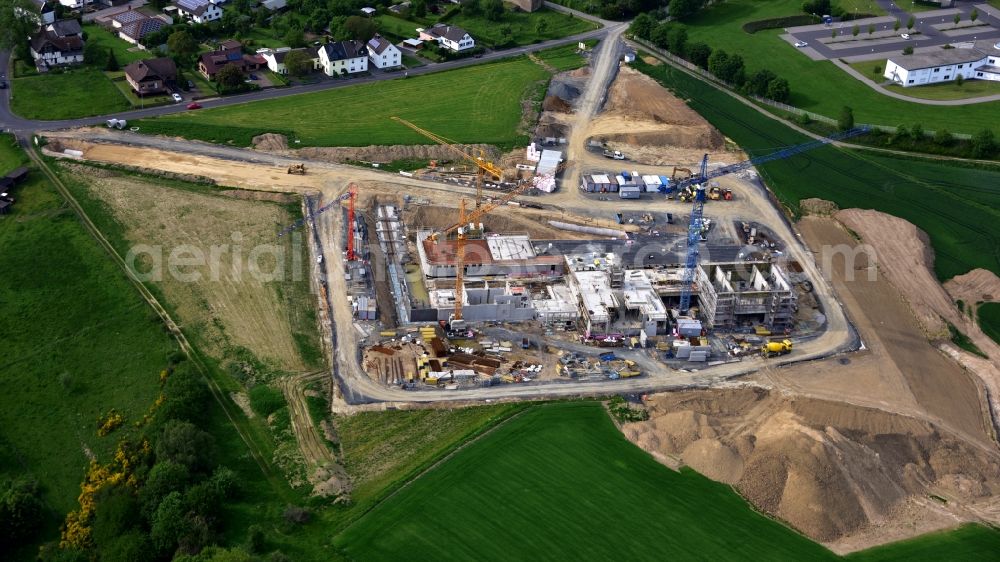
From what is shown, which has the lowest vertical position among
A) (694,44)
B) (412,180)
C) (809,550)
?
(809,550)

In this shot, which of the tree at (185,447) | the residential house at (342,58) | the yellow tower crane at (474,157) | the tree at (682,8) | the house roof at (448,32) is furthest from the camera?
the tree at (682,8)

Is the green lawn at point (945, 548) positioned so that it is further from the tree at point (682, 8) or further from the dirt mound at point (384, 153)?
the tree at point (682, 8)

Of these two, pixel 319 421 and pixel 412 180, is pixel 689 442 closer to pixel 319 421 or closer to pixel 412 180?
pixel 319 421

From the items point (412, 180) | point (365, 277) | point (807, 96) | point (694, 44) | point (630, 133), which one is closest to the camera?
point (365, 277)

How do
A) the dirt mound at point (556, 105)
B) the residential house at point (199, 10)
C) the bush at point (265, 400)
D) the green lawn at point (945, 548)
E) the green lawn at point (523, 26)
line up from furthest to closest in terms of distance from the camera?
the green lawn at point (523, 26) → the residential house at point (199, 10) → the dirt mound at point (556, 105) → the bush at point (265, 400) → the green lawn at point (945, 548)

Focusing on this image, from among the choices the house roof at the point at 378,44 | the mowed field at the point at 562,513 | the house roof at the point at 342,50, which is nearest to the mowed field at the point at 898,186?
the mowed field at the point at 562,513

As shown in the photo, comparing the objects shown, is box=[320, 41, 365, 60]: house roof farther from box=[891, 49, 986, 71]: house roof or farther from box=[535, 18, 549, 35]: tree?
box=[891, 49, 986, 71]: house roof

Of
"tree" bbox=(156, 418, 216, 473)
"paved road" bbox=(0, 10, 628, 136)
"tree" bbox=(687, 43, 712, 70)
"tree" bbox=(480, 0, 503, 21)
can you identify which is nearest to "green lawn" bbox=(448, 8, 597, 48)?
"tree" bbox=(480, 0, 503, 21)

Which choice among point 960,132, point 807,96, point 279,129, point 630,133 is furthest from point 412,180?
point 960,132
